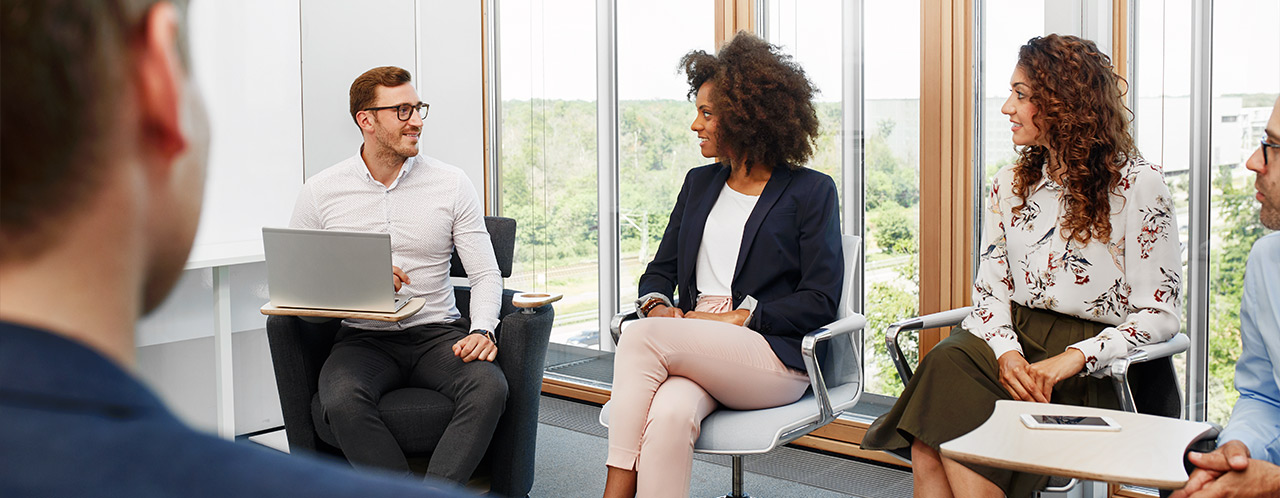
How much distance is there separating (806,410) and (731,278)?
1.66ft

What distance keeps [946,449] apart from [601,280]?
2970mm

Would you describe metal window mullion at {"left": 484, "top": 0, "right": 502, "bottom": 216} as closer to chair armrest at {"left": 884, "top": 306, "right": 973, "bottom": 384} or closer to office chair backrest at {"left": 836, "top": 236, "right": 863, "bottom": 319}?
office chair backrest at {"left": 836, "top": 236, "right": 863, "bottom": 319}

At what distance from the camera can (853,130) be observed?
3.45 m

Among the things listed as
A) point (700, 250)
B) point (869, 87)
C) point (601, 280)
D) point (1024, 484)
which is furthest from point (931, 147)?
point (601, 280)

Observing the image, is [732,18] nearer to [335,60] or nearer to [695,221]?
[695,221]

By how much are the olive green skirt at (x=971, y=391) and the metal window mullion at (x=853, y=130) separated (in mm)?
1073

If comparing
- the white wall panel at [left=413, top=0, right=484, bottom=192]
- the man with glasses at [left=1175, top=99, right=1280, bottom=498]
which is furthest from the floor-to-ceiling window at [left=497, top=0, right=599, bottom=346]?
the man with glasses at [left=1175, top=99, right=1280, bottom=498]

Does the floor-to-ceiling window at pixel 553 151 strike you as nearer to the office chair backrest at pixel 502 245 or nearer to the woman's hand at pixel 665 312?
the office chair backrest at pixel 502 245

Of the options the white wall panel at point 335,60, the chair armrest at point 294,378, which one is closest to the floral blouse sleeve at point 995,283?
the chair armrest at point 294,378

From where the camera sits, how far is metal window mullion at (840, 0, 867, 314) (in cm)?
341

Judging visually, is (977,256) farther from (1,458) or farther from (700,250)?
(1,458)

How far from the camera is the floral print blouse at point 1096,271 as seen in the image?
7.44 feet

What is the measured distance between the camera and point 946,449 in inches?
62.3

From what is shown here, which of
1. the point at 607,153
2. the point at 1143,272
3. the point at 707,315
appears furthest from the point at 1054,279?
the point at 607,153
